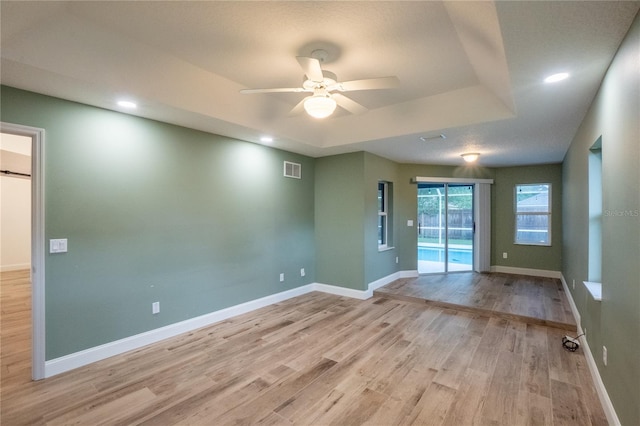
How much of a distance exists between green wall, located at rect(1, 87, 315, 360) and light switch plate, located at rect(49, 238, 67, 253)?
45mm

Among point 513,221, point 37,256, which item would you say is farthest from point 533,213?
point 37,256

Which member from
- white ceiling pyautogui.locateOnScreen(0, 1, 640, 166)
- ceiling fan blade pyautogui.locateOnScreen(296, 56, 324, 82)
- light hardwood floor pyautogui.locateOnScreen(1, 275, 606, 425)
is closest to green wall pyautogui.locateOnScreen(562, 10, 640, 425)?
white ceiling pyautogui.locateOnScreen(0, 1, 640, 166)

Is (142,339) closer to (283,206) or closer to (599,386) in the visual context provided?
(283,206)

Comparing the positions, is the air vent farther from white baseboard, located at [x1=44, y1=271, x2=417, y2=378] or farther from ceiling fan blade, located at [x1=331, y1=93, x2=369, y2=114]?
ceiling fan blade, located at [x1=331, y1=93, x2=369, y2=114]

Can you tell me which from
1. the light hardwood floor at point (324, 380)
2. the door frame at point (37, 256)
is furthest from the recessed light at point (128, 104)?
the light hardwood floor at point (324, 380)

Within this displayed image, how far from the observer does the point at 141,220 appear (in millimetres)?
3182

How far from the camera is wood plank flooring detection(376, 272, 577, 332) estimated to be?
3.90 m

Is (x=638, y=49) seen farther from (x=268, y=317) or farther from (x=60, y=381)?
(x=60, y=381)

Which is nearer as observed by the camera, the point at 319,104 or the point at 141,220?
the point at 319,104

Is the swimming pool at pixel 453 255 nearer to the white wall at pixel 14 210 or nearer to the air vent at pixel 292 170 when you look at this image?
the air vent at pixel 292 170

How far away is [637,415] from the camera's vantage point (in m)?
1.49

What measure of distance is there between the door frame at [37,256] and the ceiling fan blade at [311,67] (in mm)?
2382

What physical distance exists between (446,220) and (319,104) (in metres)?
4.99

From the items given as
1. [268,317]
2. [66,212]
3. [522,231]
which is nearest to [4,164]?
[66,212]
